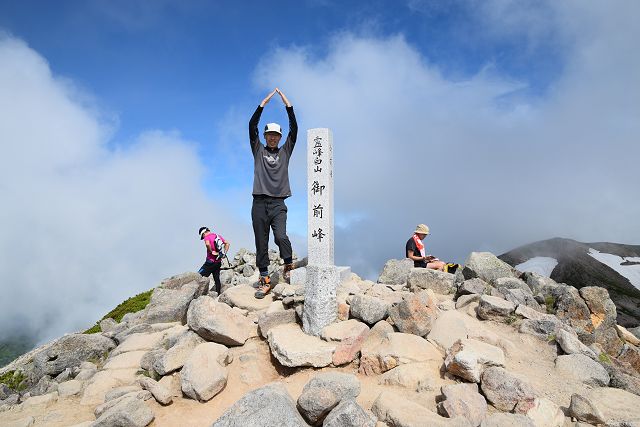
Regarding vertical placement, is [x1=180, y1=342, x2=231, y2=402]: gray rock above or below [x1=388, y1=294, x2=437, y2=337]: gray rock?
below

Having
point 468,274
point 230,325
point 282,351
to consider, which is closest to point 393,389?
point 282,351

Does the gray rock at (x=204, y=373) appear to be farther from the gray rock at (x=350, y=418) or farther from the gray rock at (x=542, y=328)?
the gray rock at (x=542, y=328)

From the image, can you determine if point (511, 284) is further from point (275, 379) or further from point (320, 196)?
point (275, 379)

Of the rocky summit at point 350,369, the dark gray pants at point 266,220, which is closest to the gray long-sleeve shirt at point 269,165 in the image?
the dark gray pants at point 266,220

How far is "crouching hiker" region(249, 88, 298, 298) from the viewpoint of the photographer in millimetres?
8766

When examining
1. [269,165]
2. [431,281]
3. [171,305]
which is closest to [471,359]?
[431,281]

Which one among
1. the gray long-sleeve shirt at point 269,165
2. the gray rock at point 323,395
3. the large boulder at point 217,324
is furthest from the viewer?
the gray long-sleeve shirt at point 269,165

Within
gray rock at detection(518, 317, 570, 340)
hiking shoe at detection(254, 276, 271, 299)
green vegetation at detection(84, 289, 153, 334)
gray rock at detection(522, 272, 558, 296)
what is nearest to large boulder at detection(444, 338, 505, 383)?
gray rock at detection(518, 317, 570, 340)

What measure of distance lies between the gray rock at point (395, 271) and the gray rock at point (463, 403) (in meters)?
6.84

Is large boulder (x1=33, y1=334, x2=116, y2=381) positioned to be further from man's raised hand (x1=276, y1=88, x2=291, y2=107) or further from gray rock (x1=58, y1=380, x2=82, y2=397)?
man's raised hand (x1=276, y1=88, x2=291, y2=107)

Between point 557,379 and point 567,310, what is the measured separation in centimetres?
488

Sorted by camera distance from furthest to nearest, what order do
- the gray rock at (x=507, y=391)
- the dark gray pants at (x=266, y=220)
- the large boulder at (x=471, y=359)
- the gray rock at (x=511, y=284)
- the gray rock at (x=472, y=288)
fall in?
the gray rock at (x=511, y=284) < the dark gray pants at (x=266, y=220) < the gray rock at (x=472, y=288) < the large boulder at (x=471, y=359) < the gray rock at (x=507, y=391)

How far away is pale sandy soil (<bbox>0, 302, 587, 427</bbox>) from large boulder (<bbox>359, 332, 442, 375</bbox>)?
7.7 inches

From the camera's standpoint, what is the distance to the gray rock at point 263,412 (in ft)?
14.6
